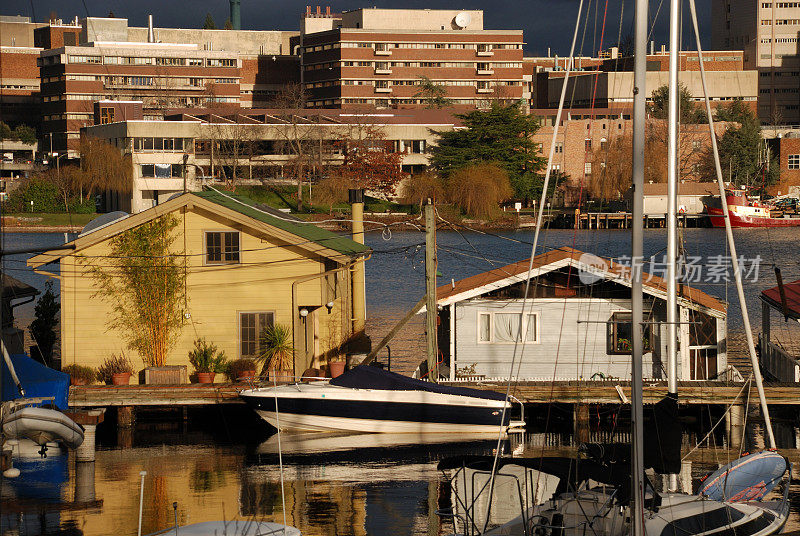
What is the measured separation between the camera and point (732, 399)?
89.4 feet

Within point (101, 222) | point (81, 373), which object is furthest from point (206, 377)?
point (101, 222)

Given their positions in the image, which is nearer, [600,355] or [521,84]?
[600,355]

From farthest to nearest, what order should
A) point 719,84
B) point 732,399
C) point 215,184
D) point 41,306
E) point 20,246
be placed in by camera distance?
point 719,84, point 215,184, point 20,246, point 41,306, point 732,399

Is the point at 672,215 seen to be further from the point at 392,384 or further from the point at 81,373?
the point at 81,373

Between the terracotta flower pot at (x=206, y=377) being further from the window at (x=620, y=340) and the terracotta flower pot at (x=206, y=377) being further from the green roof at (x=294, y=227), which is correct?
the window at (x=620, y=340)

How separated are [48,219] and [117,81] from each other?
157 feet

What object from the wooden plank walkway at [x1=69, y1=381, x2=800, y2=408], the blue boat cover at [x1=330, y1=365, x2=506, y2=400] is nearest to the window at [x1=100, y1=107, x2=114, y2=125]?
the wooden plank walkway at [x1=69, y1=381, x2=800, y2=408]

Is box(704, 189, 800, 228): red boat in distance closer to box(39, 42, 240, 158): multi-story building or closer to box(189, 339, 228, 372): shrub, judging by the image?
box(39, 42, 240, 158): multi-story building

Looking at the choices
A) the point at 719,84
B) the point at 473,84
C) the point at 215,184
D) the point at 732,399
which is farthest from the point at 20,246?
the point at 719,84

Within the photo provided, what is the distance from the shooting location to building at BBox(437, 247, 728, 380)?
97.4 feet

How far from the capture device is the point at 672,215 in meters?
20.4

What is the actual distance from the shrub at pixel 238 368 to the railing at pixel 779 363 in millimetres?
14434

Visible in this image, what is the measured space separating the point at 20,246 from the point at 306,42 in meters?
92.8

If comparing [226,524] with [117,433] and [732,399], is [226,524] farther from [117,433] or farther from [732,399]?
[732,399]
